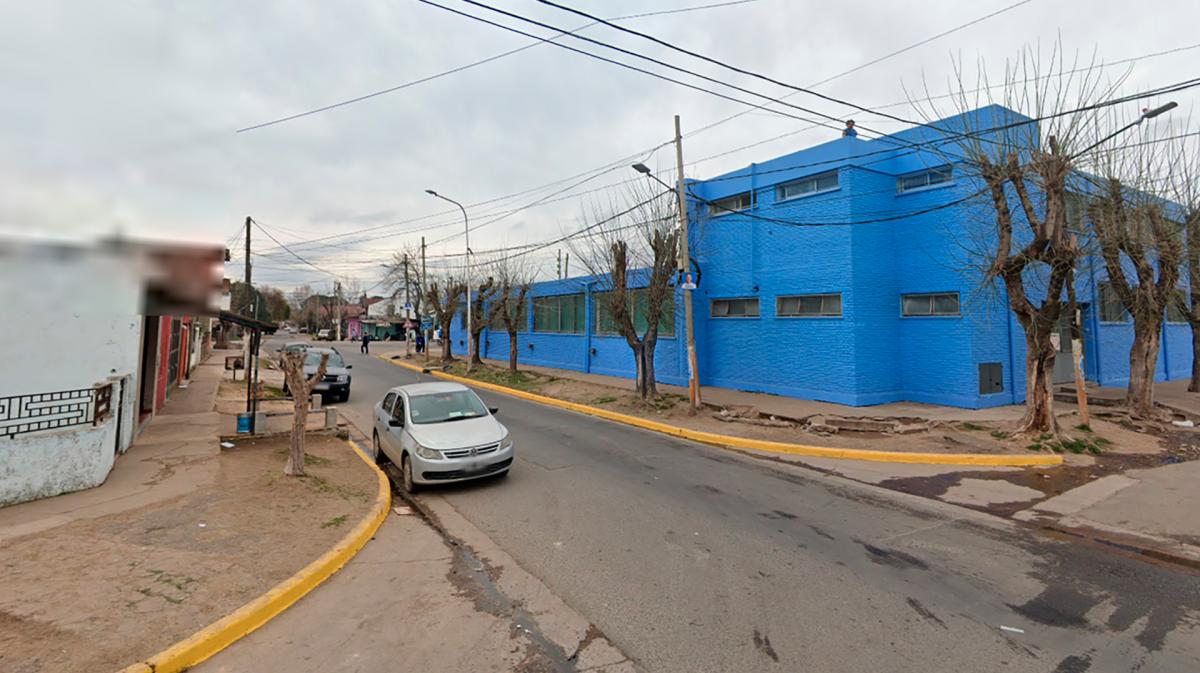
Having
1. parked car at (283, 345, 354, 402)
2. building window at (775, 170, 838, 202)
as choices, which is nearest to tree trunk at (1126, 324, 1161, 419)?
building window at (775, 170, 838, 202)

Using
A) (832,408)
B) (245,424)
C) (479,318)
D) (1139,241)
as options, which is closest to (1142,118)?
(1139,241)

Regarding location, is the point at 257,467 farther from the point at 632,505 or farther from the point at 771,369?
the point at 771,369

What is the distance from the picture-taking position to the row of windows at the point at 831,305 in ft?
48.8

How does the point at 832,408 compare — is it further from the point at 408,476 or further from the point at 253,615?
the point at 253,615

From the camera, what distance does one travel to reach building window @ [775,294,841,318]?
1549cm

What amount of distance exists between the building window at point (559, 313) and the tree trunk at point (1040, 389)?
703 inches

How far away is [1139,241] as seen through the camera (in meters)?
12.6

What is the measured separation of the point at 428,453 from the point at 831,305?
1228 centimetres

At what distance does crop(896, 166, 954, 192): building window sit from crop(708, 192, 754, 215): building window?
430cm

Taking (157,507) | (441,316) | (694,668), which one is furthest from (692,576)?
(441,316)

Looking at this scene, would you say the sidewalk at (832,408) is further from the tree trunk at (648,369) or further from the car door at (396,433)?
the car door at (396,433)

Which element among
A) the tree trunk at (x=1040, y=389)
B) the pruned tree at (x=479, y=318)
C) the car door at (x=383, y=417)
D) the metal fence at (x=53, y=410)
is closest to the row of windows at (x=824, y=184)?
the tree trunk at (x=1040, y=389)

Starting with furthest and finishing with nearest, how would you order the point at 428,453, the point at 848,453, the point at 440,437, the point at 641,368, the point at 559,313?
the point at 559,313
the point at 641,368
the point at 848,453
the point at 440,437
the point at 428,453

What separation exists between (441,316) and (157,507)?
78.9ft
